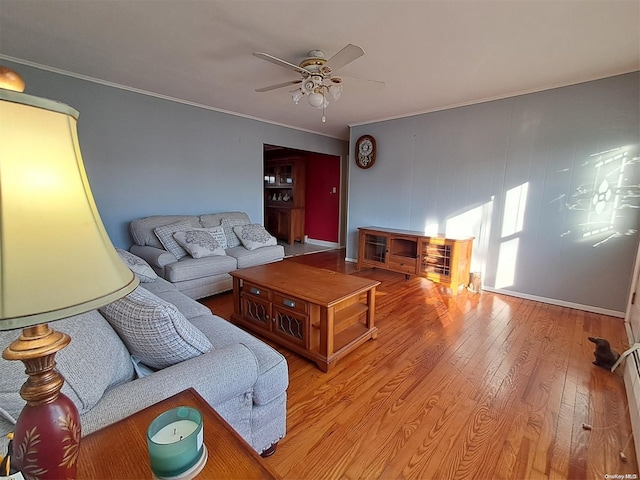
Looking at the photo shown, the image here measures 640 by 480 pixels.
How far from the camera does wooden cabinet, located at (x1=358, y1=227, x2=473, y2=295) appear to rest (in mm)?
3617

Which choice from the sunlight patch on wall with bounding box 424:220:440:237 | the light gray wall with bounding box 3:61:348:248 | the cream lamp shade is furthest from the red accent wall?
the cream lamp shade

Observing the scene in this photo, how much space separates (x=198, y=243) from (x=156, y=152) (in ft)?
4.50

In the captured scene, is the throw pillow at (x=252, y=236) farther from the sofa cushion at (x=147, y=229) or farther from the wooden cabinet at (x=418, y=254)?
the wooden cabinet at (x=418, y=254)

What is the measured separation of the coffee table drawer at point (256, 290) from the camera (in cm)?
234

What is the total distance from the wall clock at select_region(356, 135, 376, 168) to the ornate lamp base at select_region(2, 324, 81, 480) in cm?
466

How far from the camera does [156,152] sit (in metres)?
3.73

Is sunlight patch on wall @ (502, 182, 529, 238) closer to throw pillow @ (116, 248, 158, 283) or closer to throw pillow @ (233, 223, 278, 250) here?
throw pillow @ (233, 223, 278, 250)

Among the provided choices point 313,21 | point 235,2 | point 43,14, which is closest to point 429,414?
point 313,21

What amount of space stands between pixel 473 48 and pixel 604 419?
8.58 feet

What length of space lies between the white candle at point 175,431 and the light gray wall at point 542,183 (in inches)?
152

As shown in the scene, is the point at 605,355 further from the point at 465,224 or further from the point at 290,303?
the point at 290,303

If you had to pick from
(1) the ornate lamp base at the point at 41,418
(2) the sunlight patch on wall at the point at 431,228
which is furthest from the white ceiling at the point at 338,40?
(1) the ornate lamp base at the point at 41,418

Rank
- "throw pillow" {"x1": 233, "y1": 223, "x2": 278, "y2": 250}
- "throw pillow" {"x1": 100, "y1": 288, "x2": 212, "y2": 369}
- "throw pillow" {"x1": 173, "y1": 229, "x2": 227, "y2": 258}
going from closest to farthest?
"throw pillow" {"x1": 100, "y1": 288, "x2": 212, "y2": 369}
"throw pillow" {"x1": 173, "y1": 229, "x2": 227, "y2": 258}
"throw pillow" {"x1": 233, "y1": 223, "x2": 278, "y2": 250}

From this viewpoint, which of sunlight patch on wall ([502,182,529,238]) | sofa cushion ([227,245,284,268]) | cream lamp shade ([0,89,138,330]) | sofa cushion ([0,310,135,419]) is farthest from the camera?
sofa cushion ([227,245,284,268])
